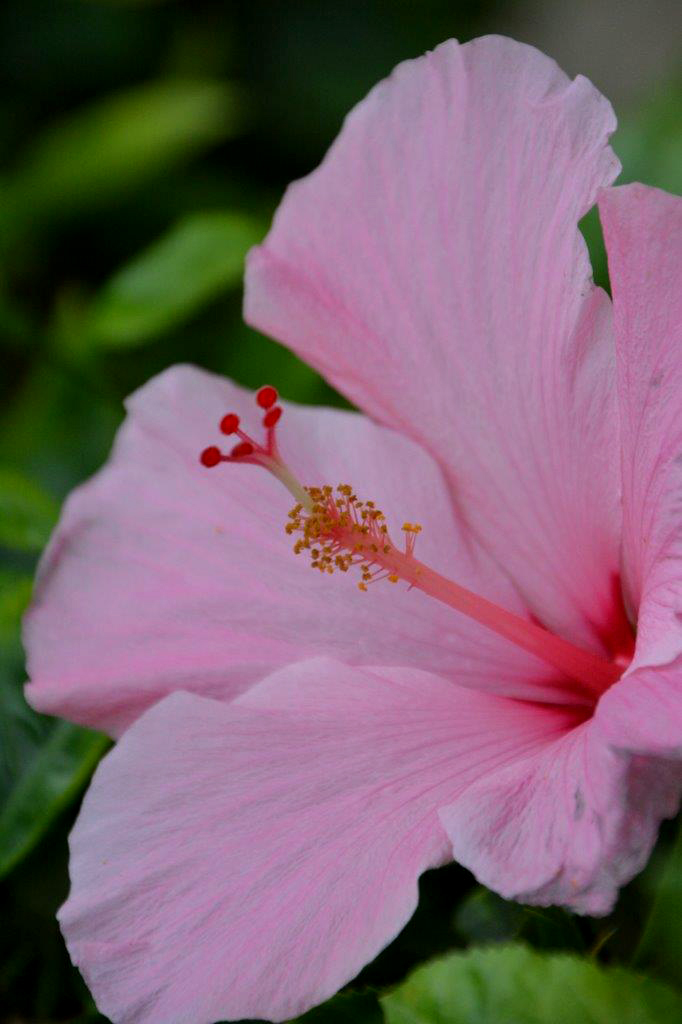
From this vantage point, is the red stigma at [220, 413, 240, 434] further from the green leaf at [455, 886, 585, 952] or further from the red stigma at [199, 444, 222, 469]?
the green leaf at [455, 886, 585, 952]

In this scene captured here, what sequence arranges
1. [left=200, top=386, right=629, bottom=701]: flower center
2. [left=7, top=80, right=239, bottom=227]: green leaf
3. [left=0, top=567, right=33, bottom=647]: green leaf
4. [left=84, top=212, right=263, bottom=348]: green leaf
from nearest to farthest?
[left=200, top=386, right=629, bottom=701]: flower center → [left=0, top=567, right=33, bottom=647]: green leaf → [left=84, top=212, right=263, bottom=348]: green leaf → [left=7, top=80, right=239, bottom=227]: green leaf

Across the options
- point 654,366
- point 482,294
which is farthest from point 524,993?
point 482,294

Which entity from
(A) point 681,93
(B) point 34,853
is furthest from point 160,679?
(A) point 681,93

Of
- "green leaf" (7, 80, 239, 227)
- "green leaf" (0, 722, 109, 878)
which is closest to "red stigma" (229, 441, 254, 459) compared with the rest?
"green leaf" (0, 722, 109, 878)

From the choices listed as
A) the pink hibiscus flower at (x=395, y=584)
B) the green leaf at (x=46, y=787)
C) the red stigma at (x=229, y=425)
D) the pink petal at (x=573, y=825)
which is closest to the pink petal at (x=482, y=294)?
the pink hibiscus flower at (x=395, y=584)

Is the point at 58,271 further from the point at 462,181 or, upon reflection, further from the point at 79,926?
the point at 79,926
